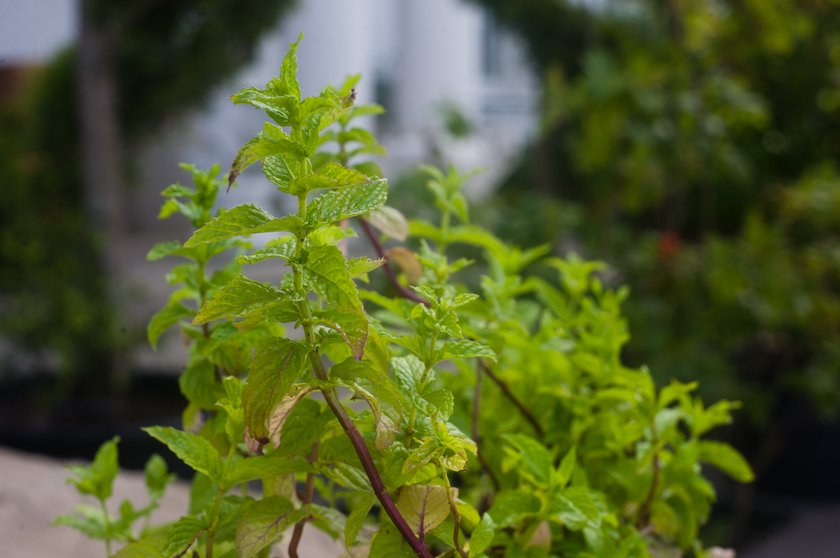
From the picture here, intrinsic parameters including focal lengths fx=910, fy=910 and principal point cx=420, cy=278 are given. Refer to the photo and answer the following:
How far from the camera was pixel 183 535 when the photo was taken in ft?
1.74

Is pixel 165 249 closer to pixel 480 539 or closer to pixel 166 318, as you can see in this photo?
pixel 166 318

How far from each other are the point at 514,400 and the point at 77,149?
2356mm

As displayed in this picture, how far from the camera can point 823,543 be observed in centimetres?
224

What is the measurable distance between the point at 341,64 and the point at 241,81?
128 centimetres

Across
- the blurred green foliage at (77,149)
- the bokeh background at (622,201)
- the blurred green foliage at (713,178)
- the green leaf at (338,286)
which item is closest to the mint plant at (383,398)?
the green leaf at (338,286)

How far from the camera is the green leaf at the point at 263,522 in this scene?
521mm

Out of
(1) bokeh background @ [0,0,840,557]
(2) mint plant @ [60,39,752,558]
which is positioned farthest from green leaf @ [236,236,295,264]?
(1) bokeh background @ [0,0,840,557]

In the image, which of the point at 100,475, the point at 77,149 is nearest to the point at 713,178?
the point at 77,149

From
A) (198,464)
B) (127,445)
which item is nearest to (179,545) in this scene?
(198,464)

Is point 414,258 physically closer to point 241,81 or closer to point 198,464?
point 198,464

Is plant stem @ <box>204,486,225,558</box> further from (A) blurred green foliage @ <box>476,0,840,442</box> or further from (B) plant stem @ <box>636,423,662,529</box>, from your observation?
(A) blurred green foliage @ <box>476,0,840,442</box>

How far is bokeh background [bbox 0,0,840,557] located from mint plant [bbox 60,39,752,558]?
126cm

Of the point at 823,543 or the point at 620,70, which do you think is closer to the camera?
the point at 823,543

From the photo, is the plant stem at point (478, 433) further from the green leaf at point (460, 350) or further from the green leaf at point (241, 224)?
the green leaf at point (241, 224)
